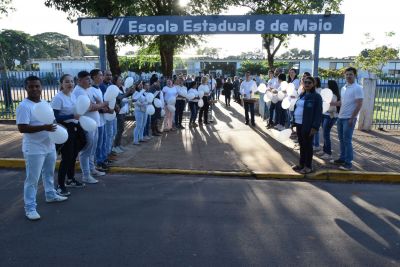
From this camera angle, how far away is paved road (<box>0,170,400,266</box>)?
142 inches

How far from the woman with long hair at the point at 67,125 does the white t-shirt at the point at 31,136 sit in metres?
0.69

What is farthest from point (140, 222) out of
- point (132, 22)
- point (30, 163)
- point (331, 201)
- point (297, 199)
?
point (132, 22)

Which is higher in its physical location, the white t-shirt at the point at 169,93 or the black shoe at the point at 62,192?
the white t-shirt at the point at 169,93

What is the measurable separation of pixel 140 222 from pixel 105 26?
6.46 meters

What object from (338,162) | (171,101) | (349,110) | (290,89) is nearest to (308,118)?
(349,110)

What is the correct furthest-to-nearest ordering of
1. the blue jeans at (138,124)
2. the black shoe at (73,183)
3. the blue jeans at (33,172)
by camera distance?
the blue jeans at (138,124)
the black shoe at (73,183)
the blue jeans at (33,172)

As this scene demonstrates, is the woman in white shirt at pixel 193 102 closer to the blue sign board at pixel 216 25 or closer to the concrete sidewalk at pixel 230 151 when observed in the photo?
the concrete sidewalk at pixel 230 151

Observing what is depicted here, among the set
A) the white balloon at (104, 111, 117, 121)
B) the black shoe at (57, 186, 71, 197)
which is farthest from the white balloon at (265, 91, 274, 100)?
the black shoe at (57, 186, 71, 197)

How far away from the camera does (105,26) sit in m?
9.31

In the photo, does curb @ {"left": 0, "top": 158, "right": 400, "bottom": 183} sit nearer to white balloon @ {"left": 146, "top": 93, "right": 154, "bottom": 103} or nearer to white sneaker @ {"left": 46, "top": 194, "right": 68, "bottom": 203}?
white sneaker @ {"left": 46, "top": 194, "right": 68, "bottom": 203}

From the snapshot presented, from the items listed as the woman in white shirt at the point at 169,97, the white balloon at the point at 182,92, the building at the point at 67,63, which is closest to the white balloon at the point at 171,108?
the woman in white shirt at the point at 169,97

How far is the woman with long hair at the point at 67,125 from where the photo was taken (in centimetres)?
511

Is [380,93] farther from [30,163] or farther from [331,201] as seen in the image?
[30,163]

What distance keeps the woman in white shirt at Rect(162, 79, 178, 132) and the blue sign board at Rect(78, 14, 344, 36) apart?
194cm
